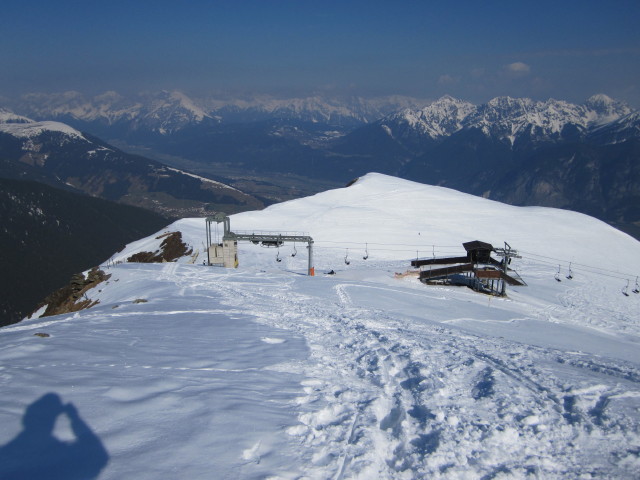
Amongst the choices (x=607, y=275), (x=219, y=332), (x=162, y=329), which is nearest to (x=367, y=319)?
(x=219, y=332)

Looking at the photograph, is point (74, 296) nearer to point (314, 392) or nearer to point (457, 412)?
point (314, 392)

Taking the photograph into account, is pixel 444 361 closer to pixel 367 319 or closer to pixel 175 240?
pixel 367 319

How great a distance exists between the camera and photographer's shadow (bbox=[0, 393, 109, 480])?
23.5 feet

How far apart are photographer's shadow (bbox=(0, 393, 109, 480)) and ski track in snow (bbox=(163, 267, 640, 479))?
3857 mm

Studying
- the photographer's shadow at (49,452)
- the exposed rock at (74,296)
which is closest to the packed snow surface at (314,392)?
the photographer's shadow at (49,452)

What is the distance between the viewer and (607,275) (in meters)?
54.1

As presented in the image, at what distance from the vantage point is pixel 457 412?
10.2 meters

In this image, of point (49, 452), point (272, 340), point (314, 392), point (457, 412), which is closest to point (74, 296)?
point (272, 340)

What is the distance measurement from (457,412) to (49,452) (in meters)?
8.68

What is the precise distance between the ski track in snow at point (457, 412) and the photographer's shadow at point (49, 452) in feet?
12.7

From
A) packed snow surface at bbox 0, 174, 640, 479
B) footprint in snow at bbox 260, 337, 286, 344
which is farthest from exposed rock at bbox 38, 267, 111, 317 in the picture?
footprint in snow at bbox 260, 337, 286, 344

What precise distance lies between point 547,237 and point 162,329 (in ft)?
217

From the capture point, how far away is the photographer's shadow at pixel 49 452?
7.17 metres

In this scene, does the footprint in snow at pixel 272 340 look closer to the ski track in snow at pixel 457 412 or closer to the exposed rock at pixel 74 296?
the ski track in snow at pixel 457 412
